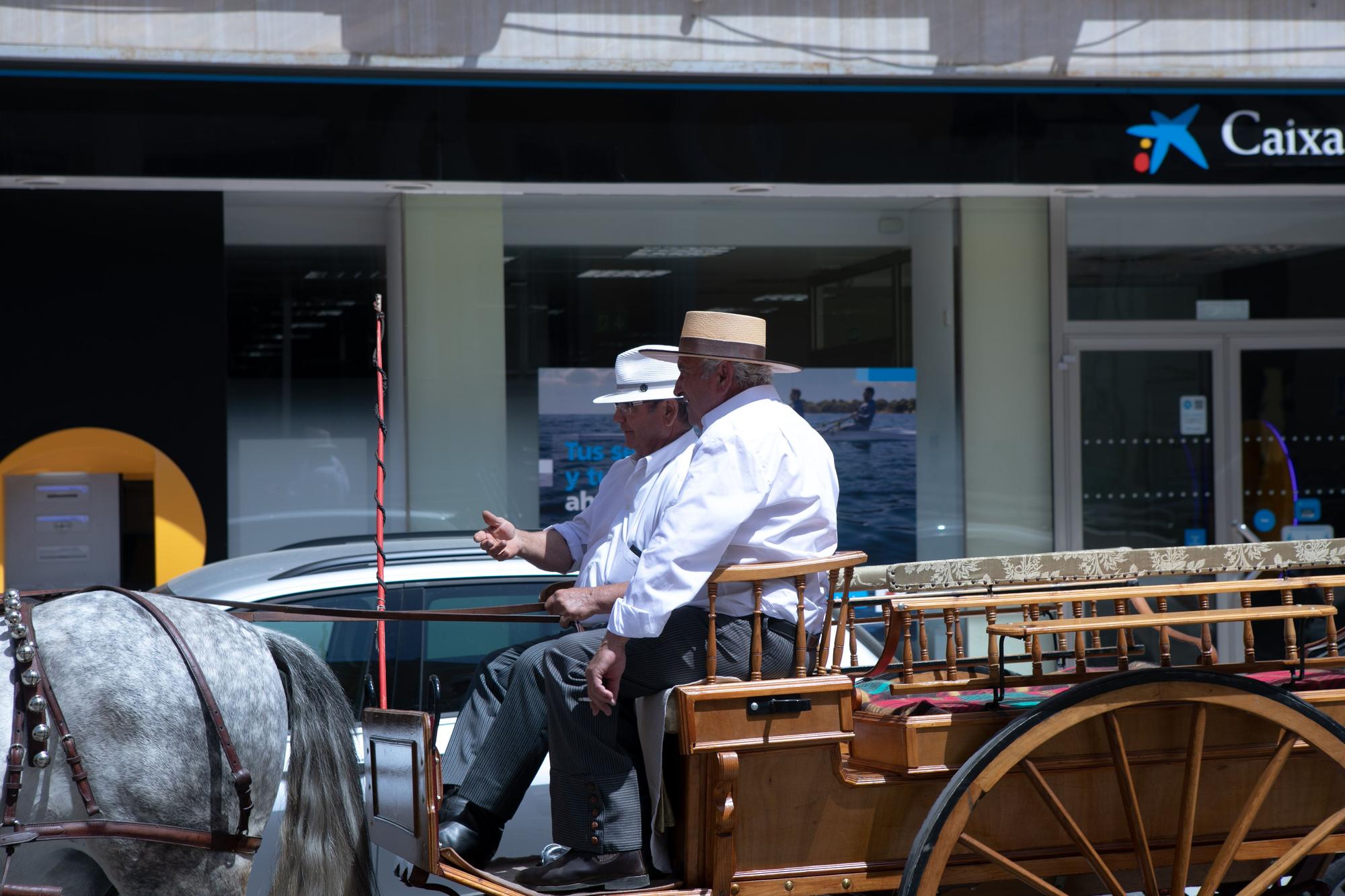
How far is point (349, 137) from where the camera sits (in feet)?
24.5

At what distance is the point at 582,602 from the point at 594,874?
74cm

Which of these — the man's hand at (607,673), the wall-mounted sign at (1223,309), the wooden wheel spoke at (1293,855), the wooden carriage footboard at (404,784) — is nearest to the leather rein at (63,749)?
the wooden carriage footboard at (404,784)

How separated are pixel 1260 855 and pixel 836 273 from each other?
18.5ft

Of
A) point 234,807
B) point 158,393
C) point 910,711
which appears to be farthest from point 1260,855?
point 158,393

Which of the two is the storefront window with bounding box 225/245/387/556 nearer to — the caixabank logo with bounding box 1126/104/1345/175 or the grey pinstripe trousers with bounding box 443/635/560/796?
the grey pinstripe trousers with bounding box 443/635/560/796

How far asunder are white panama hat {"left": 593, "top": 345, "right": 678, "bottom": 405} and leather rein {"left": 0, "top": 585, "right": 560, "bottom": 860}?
1609 mm

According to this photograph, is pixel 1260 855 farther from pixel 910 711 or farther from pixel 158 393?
pixel 158 393

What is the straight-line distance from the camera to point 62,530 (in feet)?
25.5

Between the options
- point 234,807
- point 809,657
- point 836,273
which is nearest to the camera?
point 234,807

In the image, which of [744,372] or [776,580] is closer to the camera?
[776,580]

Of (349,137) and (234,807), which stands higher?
(349,137)

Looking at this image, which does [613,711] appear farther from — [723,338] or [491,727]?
[723,338]

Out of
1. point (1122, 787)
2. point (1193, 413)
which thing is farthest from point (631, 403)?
point (1193, 413)

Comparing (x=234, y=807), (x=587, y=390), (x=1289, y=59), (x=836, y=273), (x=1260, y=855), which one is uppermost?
(x=1289, y=59)
